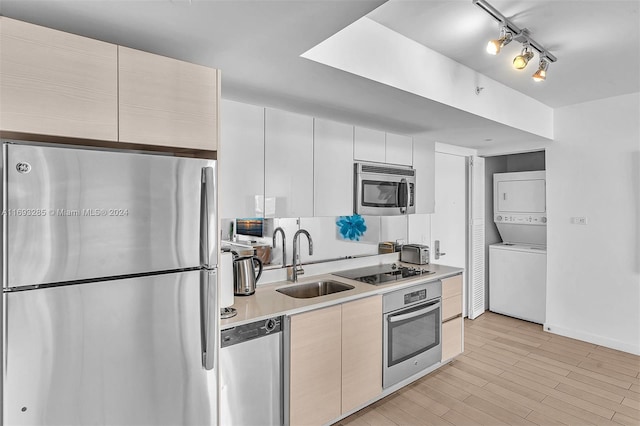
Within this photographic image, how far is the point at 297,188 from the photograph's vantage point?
8.37 ft

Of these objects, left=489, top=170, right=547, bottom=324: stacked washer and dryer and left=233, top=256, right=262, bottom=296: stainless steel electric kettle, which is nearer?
left=233, top=256, right=262, bottom=296: stainless steel electric kettle

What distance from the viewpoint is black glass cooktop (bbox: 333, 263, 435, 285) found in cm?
292

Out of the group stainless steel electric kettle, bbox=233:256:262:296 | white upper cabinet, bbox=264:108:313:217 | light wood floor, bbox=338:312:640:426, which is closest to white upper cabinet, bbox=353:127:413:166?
white upper cabinet, bbox=264:108:313:217

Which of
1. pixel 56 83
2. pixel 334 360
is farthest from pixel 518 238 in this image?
pixel 56 83

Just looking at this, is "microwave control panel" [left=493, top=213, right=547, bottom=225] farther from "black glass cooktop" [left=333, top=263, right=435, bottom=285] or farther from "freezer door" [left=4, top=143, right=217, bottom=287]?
"freezer door" [left=4, top=143, right=217, bottom=287]

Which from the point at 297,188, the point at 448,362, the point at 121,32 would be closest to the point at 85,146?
the point at 121,32

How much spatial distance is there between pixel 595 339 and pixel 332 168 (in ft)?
11.3

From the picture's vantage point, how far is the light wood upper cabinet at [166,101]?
56.8 inches

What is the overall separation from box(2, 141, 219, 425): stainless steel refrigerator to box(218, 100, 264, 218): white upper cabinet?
0.58 meters

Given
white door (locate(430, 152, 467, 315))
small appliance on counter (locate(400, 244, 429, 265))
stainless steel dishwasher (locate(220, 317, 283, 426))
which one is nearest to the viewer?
stainless steel dishwasher (locate(220, 317, 283, 426))

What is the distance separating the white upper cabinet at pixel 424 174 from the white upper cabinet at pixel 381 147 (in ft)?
0.41

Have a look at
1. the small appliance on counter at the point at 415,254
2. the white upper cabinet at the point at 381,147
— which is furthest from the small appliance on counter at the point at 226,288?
the small appliance on counter at the point at 415,254

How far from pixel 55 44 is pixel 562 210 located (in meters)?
4.59

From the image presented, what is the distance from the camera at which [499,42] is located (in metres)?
2.01
